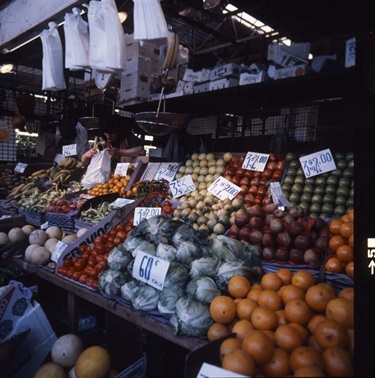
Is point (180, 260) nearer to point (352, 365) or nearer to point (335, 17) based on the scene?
point (352, 365)

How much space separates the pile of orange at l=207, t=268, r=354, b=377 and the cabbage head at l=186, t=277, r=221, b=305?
10 centimetres

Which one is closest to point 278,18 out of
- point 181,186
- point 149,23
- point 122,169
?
point 122,169

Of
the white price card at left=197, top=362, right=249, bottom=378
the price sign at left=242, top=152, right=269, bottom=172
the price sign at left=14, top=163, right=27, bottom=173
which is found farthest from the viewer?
the price sign at left=14, top=163, right=27, bottom=173

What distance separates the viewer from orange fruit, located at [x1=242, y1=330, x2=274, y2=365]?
56.3 inches

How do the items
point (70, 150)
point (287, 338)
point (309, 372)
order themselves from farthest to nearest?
point (70, 150)
point (287, 338)
point (309, 372)

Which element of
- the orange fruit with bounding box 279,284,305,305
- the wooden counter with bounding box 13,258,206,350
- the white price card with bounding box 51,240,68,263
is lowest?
the wooden counter with bounding box 13,258,206,350

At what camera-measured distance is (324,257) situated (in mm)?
2354

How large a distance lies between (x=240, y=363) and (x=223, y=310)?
0.52 meters

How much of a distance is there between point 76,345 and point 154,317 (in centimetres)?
84

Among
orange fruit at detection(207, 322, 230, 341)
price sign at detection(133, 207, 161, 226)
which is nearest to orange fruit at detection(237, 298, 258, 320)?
orange fruit at detection(207, 322, 230, 341)

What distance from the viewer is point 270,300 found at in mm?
1845

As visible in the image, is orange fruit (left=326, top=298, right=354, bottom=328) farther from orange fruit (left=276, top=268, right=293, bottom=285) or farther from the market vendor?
the market vendor

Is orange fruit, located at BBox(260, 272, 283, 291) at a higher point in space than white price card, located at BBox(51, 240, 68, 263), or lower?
higher

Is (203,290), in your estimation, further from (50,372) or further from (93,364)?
(50,372)
